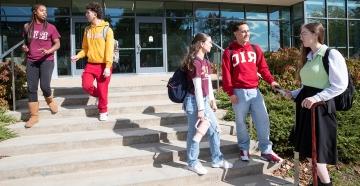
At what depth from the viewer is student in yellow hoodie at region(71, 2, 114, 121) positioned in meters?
6.36

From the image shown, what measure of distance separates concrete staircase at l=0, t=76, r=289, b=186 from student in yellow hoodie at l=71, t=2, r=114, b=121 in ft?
1.54

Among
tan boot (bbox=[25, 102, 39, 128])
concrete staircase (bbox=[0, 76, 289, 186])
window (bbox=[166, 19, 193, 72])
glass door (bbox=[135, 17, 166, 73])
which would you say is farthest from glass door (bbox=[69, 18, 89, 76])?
tan boot (bbox=[25, 102, 39, 128])

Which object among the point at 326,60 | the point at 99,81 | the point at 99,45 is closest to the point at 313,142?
the point at 326,60

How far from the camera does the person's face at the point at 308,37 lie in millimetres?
4172

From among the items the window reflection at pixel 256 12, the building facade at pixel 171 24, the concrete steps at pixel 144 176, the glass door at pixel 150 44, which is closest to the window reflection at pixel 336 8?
the building facade at pixel 171 24

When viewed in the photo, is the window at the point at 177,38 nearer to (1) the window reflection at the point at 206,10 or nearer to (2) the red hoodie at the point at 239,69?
(1) the window reflection at the point at 206,10

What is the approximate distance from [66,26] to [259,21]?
817cm

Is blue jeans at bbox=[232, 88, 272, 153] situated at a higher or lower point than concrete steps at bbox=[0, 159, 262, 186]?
higher

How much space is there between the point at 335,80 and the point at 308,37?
0.54m

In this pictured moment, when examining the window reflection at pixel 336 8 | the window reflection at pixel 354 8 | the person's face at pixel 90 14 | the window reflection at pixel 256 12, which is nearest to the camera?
the person's face at pixel 90 14

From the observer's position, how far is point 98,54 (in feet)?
21.1

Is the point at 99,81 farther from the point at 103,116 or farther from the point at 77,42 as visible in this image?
the point at 77,42

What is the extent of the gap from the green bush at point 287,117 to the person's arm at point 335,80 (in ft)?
6.98

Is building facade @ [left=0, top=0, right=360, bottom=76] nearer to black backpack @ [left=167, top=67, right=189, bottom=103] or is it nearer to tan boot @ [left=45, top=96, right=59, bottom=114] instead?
tan boot @ [left=45, top=96, right=59, bottom=114]
